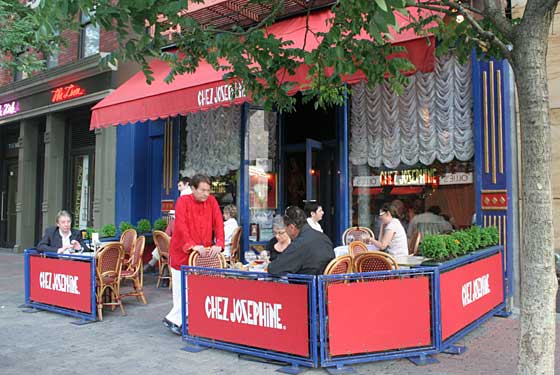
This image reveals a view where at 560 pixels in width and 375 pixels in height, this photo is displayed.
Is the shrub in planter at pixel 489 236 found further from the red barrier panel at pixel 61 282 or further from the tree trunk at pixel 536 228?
the red barrier panel at pixel 61 282

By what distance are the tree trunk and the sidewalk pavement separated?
1202 mm

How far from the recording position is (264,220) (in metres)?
10.2

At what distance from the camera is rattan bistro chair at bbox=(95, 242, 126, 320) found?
22.5 feet

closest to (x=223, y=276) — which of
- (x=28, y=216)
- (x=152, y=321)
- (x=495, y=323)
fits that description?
(x=152, y=321)

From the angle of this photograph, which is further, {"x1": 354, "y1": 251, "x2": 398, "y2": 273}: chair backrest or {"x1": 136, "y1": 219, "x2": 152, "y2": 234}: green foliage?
{"x1": 136, "y1": 219, "x2": 152, "y2": 234}: green foliage

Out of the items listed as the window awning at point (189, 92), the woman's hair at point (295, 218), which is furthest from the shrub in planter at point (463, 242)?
the window awning at point (189, 92)

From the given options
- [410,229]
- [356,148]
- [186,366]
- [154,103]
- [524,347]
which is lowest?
[186,366]

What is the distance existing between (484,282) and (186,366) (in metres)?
3.75

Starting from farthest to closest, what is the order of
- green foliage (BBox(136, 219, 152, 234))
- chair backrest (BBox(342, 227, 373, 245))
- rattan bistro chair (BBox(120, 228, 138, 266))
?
green foliage (BBox(136, 219, 152, 234)) → rattan bistro chair (BBox(120, 228, 138, 266)) → chair backrest (BBox(342, 227, 373, 245))

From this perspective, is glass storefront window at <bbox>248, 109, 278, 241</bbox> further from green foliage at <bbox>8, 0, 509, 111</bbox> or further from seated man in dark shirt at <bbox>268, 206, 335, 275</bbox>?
seated man in dark shirt at <bbox>268, 206, 335, 275</bbox>

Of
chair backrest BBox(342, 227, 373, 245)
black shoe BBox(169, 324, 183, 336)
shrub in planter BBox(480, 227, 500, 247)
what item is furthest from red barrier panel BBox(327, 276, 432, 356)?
chair backrest BBox(342, 227, 373, 245)

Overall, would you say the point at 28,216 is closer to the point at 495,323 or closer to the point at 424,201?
the point at 424,201

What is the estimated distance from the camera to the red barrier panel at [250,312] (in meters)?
4.76

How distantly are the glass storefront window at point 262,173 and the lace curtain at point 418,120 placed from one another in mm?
1938
